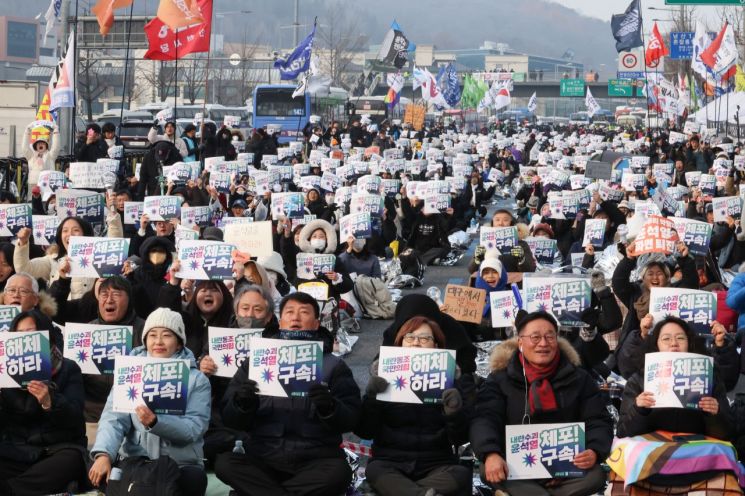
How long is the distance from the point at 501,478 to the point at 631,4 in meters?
31.0

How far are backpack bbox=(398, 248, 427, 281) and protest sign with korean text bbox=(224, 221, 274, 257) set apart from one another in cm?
570

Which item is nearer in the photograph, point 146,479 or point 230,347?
point 146,479

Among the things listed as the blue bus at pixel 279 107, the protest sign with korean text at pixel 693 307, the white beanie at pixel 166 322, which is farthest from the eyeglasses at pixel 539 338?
the blue bus at pixel 279 107

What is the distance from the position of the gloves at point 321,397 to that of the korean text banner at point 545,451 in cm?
94

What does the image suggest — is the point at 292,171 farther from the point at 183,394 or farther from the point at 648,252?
the point at 183,394

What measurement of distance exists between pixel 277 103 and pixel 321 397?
4765cm

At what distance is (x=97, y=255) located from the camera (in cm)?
1155

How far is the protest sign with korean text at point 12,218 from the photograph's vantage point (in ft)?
47.0

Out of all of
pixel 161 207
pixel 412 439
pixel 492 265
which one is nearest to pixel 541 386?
pixel 412 439

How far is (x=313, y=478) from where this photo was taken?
8102 millimetres

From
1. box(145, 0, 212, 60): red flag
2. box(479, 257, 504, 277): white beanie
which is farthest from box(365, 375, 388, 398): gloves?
box(145, 0, 212, 60): red flag

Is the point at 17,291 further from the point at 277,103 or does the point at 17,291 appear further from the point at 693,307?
the point at 277,103

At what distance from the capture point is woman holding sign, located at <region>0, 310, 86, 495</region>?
8195 millimetres

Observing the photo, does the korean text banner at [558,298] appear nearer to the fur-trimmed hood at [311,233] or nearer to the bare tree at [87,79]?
the fur-trimmed hood at [311,233]
